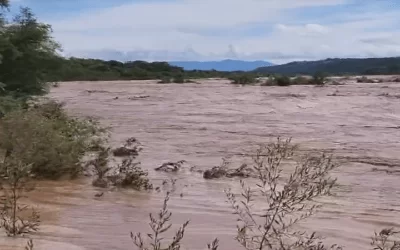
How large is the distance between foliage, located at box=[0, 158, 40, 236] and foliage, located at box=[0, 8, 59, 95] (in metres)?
8.50

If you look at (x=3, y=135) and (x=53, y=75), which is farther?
(x=53, y=75)

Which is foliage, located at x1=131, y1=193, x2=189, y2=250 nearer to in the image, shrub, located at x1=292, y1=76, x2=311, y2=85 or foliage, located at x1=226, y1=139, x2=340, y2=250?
foliage, located at x1=226, y1=139, x2=340, y2=250

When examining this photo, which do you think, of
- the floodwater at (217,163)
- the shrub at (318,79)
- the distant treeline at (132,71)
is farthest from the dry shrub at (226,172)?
the distant treeline at (132,71)

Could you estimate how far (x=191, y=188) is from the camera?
9.55 meters

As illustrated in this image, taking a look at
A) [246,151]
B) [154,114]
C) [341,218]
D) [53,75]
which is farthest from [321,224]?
[154,114]

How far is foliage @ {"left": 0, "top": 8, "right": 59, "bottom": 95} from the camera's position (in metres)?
16.5

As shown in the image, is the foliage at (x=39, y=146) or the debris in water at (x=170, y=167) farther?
the debris in water at (x=170, y=167)

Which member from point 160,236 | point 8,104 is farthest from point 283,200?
point 8,104

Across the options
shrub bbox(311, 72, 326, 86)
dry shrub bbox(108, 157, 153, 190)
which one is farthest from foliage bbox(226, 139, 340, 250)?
shrub bbox(311, 72, 326, 86)

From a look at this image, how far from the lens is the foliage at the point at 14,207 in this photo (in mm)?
6344

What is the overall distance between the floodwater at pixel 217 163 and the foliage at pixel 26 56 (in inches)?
96.4

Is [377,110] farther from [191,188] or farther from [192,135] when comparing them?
[191,188]

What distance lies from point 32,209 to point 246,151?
6.68 meters

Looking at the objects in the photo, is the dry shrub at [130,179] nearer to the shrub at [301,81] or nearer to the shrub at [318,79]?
the shrub at [318,79]
